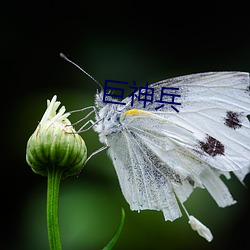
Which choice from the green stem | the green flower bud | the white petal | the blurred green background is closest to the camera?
the green stem

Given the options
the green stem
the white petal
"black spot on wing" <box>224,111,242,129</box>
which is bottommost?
the white petal

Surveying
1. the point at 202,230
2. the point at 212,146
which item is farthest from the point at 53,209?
the point at 212,146

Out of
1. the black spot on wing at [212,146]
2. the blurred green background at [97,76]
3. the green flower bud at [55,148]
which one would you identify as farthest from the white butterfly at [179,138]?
the blurred green background at [97,76]

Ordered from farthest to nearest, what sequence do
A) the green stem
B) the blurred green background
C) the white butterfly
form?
the blurred green background < the white butterfly < the green stem

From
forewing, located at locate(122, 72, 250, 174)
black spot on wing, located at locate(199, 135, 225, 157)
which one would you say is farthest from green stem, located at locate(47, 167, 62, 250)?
black spot on wing, located at locate(199, 135, 225, 157)

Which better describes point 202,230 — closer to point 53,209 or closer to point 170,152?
point 170,152

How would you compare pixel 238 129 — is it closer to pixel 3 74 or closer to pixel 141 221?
pixel 141 221

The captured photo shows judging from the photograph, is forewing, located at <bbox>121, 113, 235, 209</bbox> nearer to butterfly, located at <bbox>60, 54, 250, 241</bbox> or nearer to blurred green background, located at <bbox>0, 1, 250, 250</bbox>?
butterfly, located at <bbox>60, 54, 250, 241</bbox>
